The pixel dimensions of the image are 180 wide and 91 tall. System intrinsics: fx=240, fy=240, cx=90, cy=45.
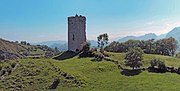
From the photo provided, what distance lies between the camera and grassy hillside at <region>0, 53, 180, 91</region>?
136ft

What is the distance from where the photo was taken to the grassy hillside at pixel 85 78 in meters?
41.4

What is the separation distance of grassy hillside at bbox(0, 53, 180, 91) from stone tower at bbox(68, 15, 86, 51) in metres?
Result: 18.5

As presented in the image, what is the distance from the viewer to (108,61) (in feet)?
186

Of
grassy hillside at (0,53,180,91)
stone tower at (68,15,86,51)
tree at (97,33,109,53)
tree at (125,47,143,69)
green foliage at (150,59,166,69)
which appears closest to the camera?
grassy hillside at (0,53,180,91)

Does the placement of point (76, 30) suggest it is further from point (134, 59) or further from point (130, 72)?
point (130, 72)

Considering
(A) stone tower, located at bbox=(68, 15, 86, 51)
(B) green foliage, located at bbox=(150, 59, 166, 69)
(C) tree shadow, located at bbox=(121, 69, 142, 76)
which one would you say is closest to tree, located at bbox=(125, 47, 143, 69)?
(C) tree shadow, located at bbox=(121, 69, 142, 76)

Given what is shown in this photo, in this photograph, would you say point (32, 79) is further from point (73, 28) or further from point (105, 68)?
point (73, 28)

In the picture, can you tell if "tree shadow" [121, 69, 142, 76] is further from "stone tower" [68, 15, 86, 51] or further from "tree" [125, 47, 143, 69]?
"stone tower" [68, 15, 86, 51]

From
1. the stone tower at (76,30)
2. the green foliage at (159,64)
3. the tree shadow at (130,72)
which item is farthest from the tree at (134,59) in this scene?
the stone tower at (76,30)

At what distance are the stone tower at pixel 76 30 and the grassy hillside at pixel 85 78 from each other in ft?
60.8

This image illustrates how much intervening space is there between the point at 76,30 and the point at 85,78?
2955cm

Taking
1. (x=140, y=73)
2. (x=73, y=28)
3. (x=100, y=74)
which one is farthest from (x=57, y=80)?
(x=73, y=28)

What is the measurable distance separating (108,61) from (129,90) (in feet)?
57.8

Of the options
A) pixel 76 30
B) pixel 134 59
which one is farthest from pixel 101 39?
pixel 134 59
